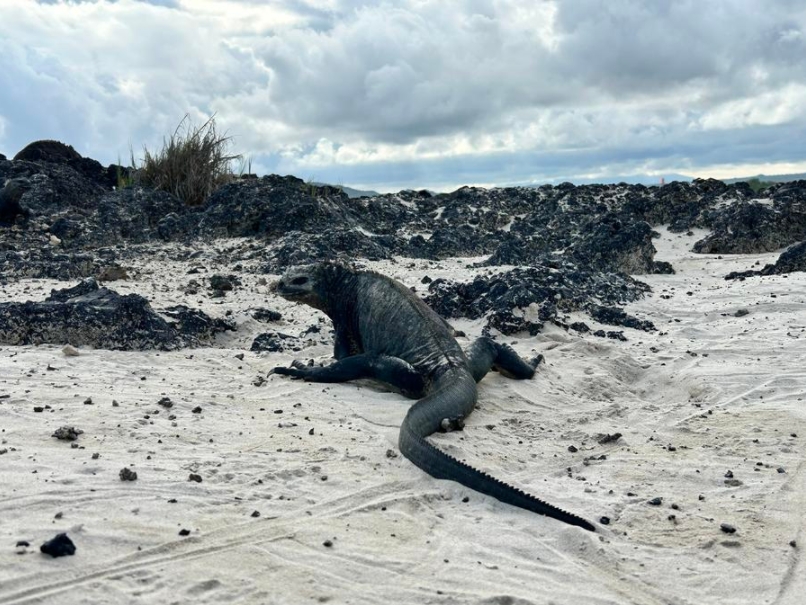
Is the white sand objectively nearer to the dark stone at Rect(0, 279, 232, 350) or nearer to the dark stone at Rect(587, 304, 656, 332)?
the dark stone at Rect(0, 279, 232, 350)

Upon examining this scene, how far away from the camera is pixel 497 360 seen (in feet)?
18.9

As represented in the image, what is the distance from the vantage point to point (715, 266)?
10703mm

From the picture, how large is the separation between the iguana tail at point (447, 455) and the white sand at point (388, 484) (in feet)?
Answer: 0.25

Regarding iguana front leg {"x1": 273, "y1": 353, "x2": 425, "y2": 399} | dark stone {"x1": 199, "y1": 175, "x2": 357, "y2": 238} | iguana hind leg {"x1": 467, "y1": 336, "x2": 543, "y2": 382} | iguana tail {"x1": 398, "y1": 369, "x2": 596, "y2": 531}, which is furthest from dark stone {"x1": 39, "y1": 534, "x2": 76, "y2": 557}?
dark stone {"x1": 199, "y1": 175, "x2": 357, "y2": 238}

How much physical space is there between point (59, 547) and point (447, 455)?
6.06 feet

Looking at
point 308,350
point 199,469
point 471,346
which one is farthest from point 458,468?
point 308,350

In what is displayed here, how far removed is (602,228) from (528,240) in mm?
1684

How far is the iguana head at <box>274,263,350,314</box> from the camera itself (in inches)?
251

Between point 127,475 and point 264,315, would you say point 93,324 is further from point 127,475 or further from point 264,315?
point 127,475

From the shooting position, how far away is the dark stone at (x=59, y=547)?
2.69 meters

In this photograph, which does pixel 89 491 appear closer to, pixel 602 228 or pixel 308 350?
pixel 308 350

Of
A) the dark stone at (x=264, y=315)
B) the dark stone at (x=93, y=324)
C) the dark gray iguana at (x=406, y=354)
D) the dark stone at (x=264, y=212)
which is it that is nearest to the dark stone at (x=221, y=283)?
the dark stone at (x=264, y=315)

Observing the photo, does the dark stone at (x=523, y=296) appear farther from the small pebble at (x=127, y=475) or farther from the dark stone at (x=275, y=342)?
the small pebble at (x=127, y=475)

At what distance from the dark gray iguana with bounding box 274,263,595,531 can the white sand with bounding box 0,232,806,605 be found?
140 mm
